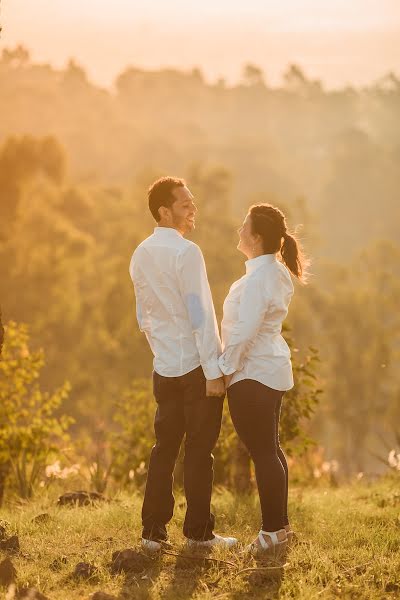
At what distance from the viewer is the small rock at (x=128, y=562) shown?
5.18 metres

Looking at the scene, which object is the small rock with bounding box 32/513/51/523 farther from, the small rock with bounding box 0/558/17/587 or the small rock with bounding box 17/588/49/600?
the small rock with bounding box 17/588/49/600

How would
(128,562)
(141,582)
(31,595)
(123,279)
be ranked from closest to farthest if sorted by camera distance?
(31,595) → (141,582) → (128,562) → (123,279)

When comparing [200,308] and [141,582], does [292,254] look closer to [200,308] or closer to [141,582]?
[200,308]

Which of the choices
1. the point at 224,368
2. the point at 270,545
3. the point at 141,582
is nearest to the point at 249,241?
the point at 224,368

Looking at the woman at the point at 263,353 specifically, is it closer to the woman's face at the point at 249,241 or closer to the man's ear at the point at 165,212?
the woman's face at the point at 249,241

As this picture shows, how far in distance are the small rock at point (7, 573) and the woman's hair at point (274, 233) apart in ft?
7.85

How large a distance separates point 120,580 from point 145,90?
4631 inches

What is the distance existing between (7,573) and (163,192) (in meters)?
2.41

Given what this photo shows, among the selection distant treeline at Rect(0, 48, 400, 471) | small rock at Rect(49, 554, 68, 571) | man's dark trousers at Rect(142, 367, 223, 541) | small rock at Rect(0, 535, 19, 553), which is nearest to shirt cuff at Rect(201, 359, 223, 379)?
man's dark trousers at Rect(142, 367, 223, 541)

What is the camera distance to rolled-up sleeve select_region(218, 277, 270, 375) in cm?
526

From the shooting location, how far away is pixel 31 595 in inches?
177

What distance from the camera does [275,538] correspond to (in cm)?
548

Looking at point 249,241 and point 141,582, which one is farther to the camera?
point 249,241

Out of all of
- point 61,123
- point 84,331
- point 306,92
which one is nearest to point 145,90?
point 306,92
